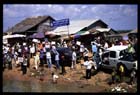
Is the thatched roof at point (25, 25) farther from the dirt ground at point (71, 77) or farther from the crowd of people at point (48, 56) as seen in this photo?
the dirt ground at point (71, 77)

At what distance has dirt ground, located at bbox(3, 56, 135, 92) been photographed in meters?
17.1

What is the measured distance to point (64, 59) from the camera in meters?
19.4

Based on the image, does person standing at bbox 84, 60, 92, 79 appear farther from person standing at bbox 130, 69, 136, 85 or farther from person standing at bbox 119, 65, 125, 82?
person standing at bbox 130, 69, 136, 85

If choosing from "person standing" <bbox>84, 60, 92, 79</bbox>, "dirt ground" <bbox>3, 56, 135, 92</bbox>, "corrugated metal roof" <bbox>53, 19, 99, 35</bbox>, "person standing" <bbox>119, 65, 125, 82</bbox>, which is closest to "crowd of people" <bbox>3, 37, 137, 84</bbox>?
"person standing" <bbox>84, 60, 92, 79</bbox>

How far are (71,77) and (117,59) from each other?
101 inches

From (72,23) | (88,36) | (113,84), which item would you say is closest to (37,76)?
(113,84)

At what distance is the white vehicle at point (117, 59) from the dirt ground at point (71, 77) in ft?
1.80

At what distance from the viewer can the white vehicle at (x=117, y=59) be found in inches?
648

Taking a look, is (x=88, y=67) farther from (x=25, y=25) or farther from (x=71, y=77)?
(x=25, y=25)

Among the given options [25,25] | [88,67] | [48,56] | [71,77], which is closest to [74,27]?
[25,25]

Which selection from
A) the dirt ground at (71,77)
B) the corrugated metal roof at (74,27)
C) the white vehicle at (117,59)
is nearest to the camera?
the white vehicle at (117,59)

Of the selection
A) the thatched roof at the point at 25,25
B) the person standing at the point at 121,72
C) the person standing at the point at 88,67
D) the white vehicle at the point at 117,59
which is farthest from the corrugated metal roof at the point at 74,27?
the person standing at the point at 121,72

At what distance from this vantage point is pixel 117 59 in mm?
17391
